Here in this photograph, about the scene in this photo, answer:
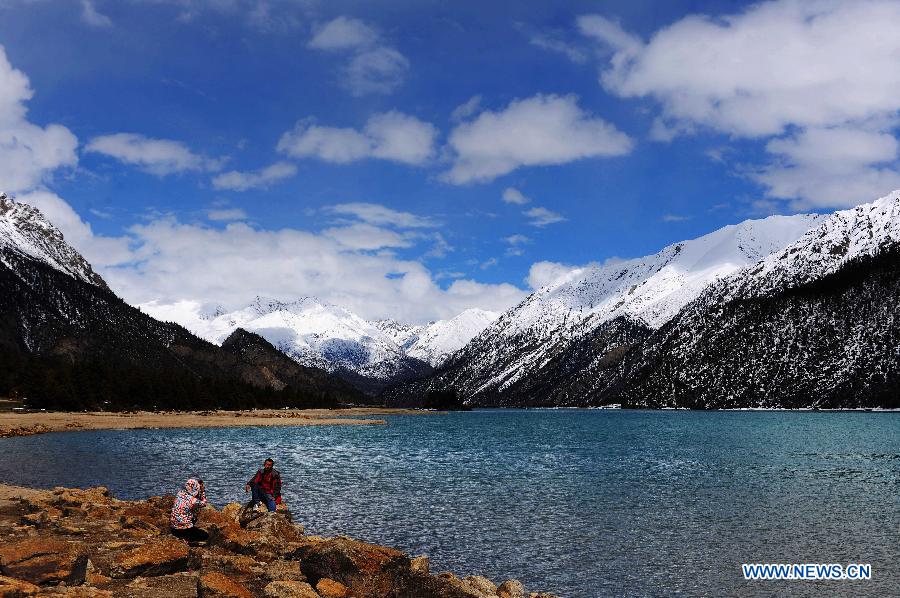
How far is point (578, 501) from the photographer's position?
152 feet

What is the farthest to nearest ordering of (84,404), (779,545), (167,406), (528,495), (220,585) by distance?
(167,406) → (84,404) → (528,495) → (779,545) → (220,585)

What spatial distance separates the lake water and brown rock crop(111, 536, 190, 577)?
446 inches

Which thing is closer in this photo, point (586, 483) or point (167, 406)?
point (586, 483)

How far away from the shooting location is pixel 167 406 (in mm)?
196375

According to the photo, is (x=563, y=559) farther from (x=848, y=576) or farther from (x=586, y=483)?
(x=586, y=483)

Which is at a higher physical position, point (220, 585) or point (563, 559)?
point (220, 585)

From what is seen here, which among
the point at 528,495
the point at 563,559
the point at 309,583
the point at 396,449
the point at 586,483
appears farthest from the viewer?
the point at 396,449

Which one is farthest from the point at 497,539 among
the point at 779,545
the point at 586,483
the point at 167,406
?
the point at 167,406

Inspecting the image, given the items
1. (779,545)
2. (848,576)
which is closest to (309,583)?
(848,576)

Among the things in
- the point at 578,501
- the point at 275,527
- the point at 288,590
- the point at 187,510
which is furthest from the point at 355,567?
the point at 578,501

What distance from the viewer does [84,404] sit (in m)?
166

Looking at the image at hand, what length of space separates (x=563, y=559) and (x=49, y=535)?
20.8 meters

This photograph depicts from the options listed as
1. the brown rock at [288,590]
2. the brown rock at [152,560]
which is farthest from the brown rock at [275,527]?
the brown rock at [288,590]

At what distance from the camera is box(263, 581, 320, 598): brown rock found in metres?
17.6
